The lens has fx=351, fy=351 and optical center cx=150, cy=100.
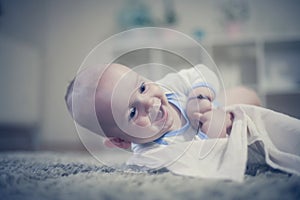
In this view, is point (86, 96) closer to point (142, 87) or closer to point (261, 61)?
point (142, 87)

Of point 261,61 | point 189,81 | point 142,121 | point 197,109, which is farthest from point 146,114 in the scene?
point 261,61

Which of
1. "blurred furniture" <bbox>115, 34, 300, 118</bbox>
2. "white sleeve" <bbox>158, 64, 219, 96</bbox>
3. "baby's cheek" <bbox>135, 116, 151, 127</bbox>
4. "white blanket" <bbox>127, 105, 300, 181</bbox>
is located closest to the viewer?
"white blanket" <bbox>127, 105, 300, 181</bbox>

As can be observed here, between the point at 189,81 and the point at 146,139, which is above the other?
the point at 189,81

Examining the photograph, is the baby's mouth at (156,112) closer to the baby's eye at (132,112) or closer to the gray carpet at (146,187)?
the baby's eye at (132,112)

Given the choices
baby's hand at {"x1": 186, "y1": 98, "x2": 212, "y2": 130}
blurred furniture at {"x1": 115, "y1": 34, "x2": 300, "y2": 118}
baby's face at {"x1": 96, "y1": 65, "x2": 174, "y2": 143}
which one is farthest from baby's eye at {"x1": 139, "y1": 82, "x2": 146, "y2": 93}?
blurred furniture at {"x1": 115, "y1": 34, "x2": 300, "y2": 118}

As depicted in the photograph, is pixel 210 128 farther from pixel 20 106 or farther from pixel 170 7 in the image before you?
pixel 170 7

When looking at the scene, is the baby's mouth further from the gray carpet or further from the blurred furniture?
the blurred furniture

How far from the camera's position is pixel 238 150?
0.57 metres

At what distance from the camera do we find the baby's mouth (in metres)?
0.70

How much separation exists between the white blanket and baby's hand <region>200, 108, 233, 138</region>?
0.8 inches

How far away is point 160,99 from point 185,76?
19 centimetres

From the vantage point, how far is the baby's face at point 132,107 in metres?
0.69

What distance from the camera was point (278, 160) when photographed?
0.59 meters

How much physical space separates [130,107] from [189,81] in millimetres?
237
